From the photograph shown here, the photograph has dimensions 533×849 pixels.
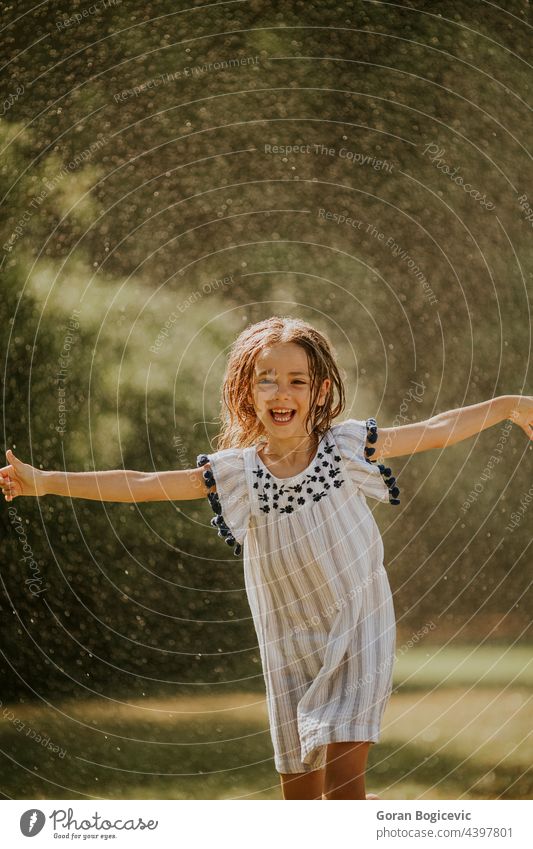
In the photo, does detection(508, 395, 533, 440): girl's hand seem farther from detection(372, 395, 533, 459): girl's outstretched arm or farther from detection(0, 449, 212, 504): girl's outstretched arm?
detection(0, 449, 212, 504): girl's outstretched arm

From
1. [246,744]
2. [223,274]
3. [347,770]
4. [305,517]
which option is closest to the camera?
[347,770]

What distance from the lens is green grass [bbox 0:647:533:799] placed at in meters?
2.41

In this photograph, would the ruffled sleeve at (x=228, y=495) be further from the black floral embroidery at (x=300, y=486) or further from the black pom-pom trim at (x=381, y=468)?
the black pom-pom trim at (x=381, y=468)

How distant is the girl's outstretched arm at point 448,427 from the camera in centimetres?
189

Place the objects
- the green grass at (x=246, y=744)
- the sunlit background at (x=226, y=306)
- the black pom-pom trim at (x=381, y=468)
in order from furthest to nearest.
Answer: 1. the sunlit background at (x=226, y=306)
2. the green grass at (x=246, y=744)
3. the black pom-pom trim at (x=381, y=468)

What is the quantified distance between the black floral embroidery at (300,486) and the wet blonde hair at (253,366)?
0.06 m

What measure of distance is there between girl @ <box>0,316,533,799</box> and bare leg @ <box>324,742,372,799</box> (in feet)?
0.06

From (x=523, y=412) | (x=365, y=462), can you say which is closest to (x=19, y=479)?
(x=365, y=462)

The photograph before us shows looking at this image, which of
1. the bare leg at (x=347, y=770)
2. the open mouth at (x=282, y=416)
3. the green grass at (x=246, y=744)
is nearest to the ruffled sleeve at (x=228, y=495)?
the open mouth at (x=282, y=416)

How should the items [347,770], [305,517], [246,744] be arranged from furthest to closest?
[246,744] → [305,517] → [347,770]

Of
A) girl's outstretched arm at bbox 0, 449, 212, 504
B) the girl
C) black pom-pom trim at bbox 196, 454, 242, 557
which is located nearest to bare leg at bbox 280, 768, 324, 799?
the girl

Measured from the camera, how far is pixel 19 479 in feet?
6.05

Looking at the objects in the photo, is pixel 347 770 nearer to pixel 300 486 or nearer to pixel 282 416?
pixel 300 486

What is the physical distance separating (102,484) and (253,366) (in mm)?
324
